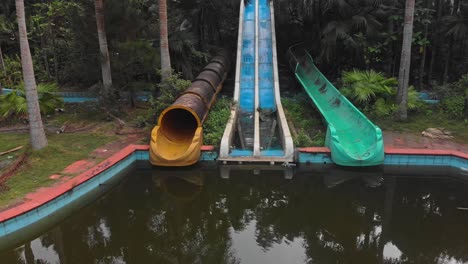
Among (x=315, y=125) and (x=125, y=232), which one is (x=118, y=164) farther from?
(x=315, y=125)

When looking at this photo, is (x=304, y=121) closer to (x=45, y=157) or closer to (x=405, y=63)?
(x=405, y=63)

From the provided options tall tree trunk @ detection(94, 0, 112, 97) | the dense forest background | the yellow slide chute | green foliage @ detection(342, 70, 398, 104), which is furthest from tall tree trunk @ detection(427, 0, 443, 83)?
tall tree trunk @ detection(94, 0, 112, 97)

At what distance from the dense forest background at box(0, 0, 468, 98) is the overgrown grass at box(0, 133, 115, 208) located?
10.8 feet

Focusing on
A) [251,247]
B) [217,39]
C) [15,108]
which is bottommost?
[251,247]

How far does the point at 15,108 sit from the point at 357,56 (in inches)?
470

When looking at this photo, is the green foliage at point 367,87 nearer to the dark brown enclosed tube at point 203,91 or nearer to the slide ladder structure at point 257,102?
the slide ladder structure at point 257,102

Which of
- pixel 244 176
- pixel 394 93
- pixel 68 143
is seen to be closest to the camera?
pixel 244 176

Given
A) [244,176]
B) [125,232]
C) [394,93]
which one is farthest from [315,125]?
[125,232]

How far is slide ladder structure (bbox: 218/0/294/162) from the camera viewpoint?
31.2ft

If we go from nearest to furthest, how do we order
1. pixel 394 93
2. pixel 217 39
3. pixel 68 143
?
1. pixel 68 143
2. pixel 394 93
3. pixel 217 39

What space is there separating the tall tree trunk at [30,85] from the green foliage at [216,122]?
4046 millimetres

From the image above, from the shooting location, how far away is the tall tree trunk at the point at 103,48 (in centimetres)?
1160

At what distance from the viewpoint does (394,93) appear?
1230cm

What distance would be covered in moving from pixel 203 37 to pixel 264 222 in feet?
40.3
